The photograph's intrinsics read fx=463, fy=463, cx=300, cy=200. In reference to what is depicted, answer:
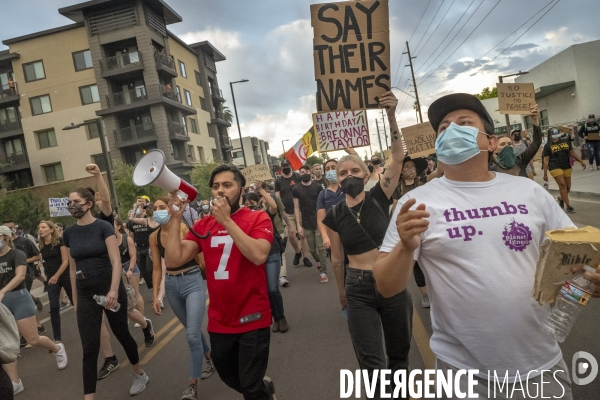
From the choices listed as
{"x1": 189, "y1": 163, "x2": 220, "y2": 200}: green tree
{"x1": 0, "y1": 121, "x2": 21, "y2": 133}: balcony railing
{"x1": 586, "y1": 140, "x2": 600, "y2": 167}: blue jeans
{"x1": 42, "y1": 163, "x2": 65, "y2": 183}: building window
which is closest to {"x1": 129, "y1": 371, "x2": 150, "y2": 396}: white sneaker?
{"x1": 586, "y1": 140, "x2": 600, "y2": 167}: blue jeans

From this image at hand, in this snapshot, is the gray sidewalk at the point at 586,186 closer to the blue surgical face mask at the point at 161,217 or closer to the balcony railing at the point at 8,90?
the blue surgical face mask at the point at 161,217

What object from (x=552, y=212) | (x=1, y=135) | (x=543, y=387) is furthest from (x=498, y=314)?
(x=1, y=135)

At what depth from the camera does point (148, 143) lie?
36281 millimetres

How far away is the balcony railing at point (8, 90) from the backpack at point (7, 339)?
4052 cm

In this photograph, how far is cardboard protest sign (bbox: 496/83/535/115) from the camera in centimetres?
848

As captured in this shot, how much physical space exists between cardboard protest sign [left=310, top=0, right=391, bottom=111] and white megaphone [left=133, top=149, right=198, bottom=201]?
1.99 m

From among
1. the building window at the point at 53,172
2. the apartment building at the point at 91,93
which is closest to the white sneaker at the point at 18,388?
the apartment building at the point at 91,93

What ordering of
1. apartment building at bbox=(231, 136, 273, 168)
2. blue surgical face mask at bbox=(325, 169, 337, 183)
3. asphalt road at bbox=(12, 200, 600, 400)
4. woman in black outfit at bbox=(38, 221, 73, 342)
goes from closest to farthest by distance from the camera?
asphalt road at bbox=(12, 200, 600, 400) < blue surgical face mask at bbox=(325, 169, 337, 183) < woman in black outfit at bbox=(38, 221, 73, 342) < apartment building at bbox=(231, 136, 273, 168)

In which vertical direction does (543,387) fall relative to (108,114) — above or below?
below

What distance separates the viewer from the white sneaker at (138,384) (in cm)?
468

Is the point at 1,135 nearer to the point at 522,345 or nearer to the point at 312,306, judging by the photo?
the point at 312,306

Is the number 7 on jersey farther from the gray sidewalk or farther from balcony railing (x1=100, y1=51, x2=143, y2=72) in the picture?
balcony railing (x1=100, y1=51, x2=143, y2=72)

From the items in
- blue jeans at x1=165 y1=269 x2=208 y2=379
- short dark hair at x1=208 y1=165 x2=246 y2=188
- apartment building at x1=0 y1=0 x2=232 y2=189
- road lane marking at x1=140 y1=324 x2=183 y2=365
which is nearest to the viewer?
short dark hair at x1=208 y1=165 x2=246 y2=188

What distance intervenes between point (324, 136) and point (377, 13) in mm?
3588
